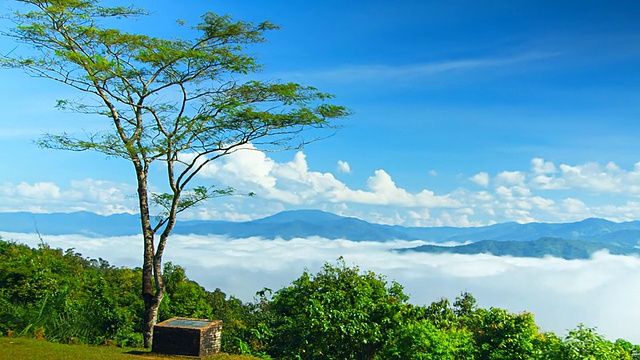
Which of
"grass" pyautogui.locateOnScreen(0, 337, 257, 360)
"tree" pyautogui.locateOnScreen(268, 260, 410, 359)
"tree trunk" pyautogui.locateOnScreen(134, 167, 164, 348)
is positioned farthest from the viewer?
"tree trunk" pyautogui.locateOnScreen(134, 167, 164, 348)

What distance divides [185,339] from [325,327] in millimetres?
3741

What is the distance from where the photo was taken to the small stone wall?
41.4 feet

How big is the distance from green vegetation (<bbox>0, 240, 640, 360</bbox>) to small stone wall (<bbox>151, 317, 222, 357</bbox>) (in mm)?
762

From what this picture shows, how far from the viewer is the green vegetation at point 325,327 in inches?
495

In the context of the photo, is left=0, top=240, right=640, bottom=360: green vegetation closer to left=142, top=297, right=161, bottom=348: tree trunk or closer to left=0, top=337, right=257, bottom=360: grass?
left=0, top=337, right=257, bottom=360: grass

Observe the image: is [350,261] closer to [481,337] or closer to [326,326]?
[326,326]

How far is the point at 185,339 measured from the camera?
1271 cm

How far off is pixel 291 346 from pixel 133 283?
12319 mm

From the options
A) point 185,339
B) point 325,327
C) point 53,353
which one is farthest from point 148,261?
point 325,327

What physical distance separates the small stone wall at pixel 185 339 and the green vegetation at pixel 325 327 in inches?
30.0

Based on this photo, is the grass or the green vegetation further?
the green vegetation

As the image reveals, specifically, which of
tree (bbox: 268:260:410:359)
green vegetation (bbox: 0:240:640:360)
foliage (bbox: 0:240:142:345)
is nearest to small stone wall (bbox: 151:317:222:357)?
green vegetation (bbox: 0:240:640:360)

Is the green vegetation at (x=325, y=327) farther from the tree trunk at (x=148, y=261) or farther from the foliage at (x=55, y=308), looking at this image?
the tree trunk at (x=148, y=261)

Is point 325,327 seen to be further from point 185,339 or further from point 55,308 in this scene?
point 55,308
